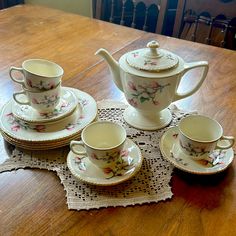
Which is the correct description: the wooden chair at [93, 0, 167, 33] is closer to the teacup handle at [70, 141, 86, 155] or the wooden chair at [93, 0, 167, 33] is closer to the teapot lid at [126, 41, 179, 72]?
the teapot lid at [126, 41, 179, 72]

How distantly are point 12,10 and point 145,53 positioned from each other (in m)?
1.16

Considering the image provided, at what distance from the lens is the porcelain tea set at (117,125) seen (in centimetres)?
67

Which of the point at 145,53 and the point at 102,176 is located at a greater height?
the point at 145,53

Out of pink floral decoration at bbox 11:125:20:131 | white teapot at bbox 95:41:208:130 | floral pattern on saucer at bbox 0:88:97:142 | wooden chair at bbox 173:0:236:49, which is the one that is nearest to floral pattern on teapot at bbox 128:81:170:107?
white teapot at bbox 95:41:208:130

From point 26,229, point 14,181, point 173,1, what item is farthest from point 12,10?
point 26,229

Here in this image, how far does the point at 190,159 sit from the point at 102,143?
19cm

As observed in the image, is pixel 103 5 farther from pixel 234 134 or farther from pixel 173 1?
pixel 234 134

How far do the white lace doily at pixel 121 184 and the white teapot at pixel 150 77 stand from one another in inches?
2.6

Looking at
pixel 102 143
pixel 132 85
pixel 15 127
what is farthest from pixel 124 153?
pixel 15 127

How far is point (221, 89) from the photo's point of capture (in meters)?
1.04

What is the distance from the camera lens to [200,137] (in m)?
0.73

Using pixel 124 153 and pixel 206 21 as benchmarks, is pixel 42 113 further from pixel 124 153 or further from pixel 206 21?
pixel 206 21

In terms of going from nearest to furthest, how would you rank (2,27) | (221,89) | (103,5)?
(221,89) → (2,27) → (103,5)

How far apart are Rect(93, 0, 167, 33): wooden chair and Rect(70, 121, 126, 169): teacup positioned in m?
1.11
